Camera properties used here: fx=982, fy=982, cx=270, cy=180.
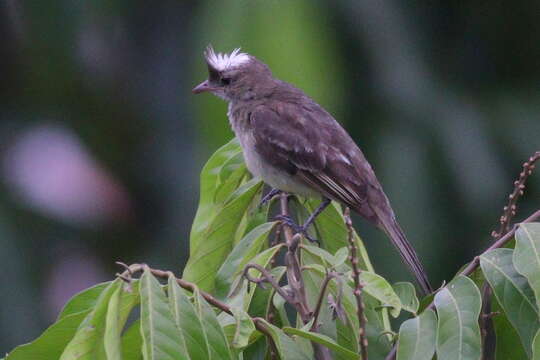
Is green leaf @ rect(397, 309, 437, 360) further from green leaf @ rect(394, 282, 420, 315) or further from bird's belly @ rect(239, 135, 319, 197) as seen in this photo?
bird's belly @ rect(239, 135, 319, 197)

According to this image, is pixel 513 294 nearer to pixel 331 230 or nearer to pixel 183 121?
pixel 331 230

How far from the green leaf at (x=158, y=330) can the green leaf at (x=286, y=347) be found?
0.34 meters

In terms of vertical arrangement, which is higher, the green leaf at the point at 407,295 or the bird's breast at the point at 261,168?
the bird's breast at the point at 261,168

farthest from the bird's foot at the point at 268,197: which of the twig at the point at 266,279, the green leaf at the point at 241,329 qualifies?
the green leaf at the point at 241,329

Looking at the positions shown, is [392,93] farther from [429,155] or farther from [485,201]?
[485,201]

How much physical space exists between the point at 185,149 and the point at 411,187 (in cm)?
202

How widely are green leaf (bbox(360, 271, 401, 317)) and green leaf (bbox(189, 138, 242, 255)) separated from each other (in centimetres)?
67

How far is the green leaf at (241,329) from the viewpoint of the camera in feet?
6.83

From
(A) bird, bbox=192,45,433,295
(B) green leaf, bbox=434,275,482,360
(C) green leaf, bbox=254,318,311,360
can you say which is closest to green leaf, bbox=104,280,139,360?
(C) green leaf, bbox=254,318,311,360

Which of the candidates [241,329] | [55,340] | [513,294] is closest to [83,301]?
[55,340]

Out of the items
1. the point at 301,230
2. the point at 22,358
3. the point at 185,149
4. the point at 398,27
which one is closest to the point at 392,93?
the point at 398,27

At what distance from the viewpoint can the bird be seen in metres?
4.18

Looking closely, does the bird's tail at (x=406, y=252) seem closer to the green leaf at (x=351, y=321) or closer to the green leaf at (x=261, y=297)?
the green leaf at (x=351, y=321)

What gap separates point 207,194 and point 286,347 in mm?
1094
